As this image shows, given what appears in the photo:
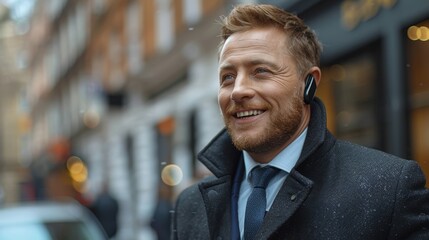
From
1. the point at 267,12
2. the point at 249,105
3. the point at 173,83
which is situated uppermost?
the point at 267,12

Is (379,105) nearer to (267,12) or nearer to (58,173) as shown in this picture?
(267,12)

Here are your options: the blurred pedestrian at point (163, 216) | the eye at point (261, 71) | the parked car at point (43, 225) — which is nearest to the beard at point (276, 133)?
the eye at point (261, 71)

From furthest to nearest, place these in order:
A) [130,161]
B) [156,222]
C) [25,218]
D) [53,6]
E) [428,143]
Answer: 1. [53,6]
2. [130,161]
3. [156,222]
4. [25,218]
5. [428,143]

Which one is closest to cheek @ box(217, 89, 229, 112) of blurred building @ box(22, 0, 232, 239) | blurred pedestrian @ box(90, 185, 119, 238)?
blurred building @ box(22, 0, 232, 239)

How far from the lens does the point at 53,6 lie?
44625 millimetres

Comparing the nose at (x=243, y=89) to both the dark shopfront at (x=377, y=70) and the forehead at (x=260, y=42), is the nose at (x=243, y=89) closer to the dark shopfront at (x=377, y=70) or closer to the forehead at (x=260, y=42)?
the forehead at (x=260, y=42)

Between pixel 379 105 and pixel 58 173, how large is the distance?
26.2 metres

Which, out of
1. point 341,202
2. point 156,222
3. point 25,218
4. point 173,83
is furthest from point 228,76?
point 173,83

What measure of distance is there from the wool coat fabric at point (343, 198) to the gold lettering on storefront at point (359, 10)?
5.62m

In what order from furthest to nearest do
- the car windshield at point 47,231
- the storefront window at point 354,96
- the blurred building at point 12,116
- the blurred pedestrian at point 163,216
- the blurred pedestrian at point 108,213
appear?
the blurred building at point 12,116 → the blurred pedestrian at point 108,213 → the blurred pedestrian at point 163,216 → the storefront window at point 354,96 → the car windshield at point 47,231

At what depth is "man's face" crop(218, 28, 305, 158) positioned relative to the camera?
2172 millimetres

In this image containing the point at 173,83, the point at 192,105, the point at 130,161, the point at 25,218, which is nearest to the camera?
the point at 25,218

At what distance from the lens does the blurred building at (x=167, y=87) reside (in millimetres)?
7621

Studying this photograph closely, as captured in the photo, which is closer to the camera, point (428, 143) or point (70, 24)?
point (428, 143)
